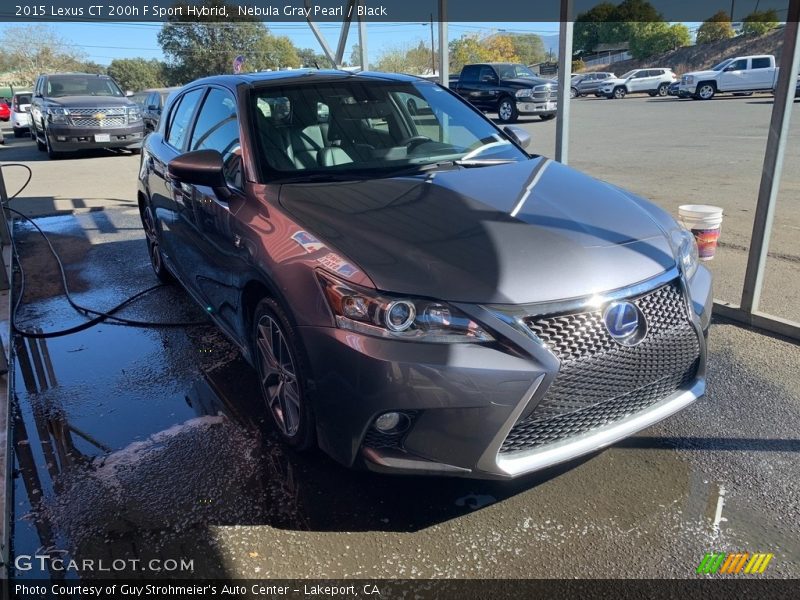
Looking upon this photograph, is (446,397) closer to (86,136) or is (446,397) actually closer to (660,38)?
(86,136)

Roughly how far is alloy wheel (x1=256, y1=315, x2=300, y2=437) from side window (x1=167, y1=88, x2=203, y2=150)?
6.90ft

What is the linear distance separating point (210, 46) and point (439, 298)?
6290cm

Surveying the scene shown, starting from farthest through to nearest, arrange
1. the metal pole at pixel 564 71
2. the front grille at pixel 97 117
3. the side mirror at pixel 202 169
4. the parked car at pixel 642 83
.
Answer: the parked car at pixel 642 83 < the front grille at pixel 97 117 < the metal pole at pixel 564 71 < the side mirror at pixel 202 169

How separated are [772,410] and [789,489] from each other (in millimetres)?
705

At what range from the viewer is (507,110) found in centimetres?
2172

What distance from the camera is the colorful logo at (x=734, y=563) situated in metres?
2.33

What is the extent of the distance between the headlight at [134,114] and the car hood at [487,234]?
48.4 feet

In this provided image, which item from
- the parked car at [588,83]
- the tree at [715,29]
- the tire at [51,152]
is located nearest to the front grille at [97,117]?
the tire at [51,152]

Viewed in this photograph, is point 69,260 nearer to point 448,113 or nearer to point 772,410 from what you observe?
point 448,113

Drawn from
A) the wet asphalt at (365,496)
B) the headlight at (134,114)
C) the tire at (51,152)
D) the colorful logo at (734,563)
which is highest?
the headlight at (134,114)

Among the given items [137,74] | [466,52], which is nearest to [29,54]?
[137,74]

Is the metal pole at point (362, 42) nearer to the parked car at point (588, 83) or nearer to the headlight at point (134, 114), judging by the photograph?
the headlight at point (134, 114)

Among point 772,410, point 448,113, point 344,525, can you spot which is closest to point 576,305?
point 344,525

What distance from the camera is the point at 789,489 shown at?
2.74m
